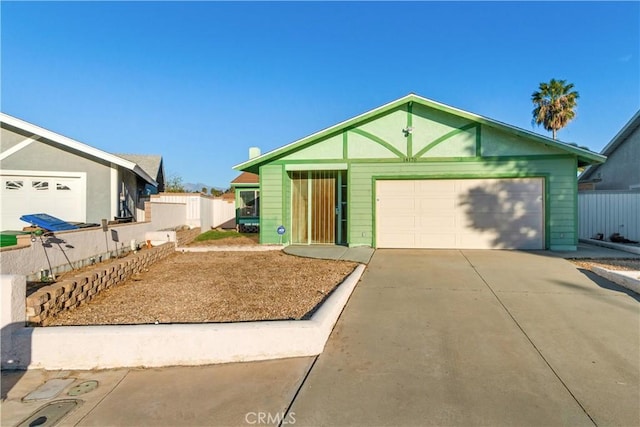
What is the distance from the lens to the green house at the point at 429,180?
10742mm

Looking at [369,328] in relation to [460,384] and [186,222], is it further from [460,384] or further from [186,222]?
[186,222]

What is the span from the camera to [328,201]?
12.3 meters

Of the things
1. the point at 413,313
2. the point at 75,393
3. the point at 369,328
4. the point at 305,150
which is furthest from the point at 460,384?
the point at 305,150

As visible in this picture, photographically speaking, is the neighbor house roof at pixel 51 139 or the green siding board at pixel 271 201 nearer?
the neighbor house roof at pixel 51 139

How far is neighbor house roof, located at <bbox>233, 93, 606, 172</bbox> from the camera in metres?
10.2

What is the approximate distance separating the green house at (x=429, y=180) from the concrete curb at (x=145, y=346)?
8.04 meters

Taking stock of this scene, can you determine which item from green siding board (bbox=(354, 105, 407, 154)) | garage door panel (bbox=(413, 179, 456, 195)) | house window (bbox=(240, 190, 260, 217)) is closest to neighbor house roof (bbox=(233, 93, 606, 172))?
green siding board (bbox=(354, 105, 407, 154))

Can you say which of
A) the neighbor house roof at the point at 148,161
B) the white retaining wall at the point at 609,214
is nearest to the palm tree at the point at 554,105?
the white retaining wall at the point at 609,214

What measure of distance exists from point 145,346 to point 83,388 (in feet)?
1.97

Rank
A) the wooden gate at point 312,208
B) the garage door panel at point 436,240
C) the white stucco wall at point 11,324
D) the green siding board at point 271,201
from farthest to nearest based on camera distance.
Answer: the wooden gate at point 312,208, the green siding board at point 271,201, the garage door panel at point 436,240, the white stucco wall at point 11,324

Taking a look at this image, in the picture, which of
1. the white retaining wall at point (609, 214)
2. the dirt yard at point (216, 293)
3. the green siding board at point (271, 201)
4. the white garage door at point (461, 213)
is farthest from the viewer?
the white retaining wall at point (609, 214)

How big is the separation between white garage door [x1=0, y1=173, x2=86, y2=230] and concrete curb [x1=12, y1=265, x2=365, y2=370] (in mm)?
9050

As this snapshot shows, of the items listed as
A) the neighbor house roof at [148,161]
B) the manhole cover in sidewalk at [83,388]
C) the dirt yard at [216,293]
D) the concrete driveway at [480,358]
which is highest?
the neighbor house roof at [148,161]

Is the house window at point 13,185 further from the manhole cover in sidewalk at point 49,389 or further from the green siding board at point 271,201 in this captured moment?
the manhole cover in sidewalk at point 49,389
